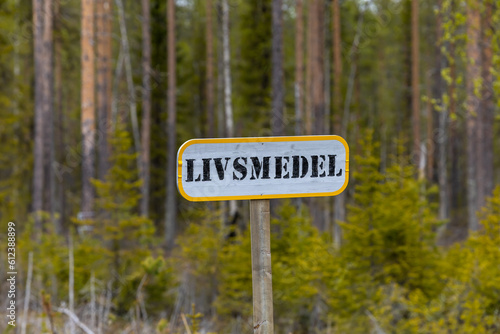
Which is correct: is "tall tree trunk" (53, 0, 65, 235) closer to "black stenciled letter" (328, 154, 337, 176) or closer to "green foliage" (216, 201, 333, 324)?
"green foliage" (216, 201, 333, 324)

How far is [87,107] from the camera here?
11.4 m

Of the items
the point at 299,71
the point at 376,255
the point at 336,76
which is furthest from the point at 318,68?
the point at 376,255

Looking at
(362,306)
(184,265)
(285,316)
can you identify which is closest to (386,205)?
(362,306)

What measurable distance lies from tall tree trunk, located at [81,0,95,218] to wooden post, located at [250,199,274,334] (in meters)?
9.38

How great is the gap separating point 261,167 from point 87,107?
31.6 ft

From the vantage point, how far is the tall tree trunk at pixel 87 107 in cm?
1138

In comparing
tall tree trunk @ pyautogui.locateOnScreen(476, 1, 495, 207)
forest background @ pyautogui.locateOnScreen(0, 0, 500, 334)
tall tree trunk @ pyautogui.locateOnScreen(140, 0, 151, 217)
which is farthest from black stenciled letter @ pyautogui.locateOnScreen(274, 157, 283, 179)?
tall tree trunk @ pyautogui.locateOnScreen(140, 0, 151, 217)

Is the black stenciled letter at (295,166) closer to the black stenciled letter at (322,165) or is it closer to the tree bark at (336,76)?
the black stenciled letter at (322,165)

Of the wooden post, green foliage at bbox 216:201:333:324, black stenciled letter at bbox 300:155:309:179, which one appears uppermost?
black stenciled letter at bbox 300:155:309:179

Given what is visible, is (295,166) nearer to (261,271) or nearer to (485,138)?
(261,271)

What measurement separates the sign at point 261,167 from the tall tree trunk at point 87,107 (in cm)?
934

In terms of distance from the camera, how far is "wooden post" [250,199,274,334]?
2582mm

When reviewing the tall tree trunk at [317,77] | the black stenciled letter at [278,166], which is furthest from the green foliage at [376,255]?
the tall tree trunk at [317,77]

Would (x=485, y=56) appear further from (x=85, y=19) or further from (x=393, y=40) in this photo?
(x=393, y=40)
